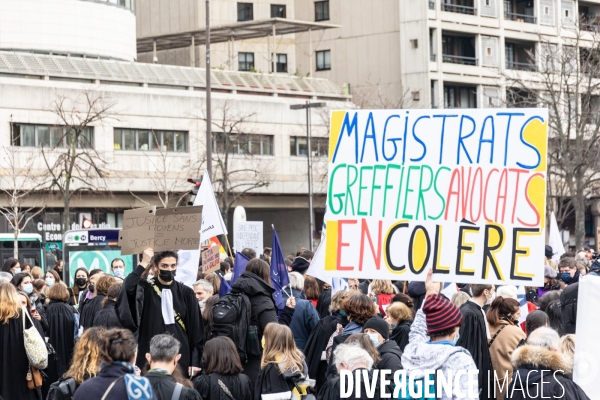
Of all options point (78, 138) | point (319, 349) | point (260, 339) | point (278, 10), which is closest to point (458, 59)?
point (278, 10)

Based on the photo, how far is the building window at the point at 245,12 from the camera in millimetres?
67537

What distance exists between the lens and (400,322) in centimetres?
1063

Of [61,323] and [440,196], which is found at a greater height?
[440,196]

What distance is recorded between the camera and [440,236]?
904cm

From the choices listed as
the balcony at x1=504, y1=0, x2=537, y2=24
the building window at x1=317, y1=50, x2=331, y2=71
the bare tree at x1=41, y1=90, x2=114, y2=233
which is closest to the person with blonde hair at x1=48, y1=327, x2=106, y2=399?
the bare tree at x1=41, y1=90, x2=114, y2=233

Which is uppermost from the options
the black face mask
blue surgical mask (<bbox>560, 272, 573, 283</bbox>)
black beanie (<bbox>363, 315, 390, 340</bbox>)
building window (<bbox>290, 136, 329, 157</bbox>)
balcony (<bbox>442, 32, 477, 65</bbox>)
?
balcony (<bbox>442, 32, 477, 65</bbox>)

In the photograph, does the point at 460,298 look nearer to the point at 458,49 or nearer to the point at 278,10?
the point at 458,49

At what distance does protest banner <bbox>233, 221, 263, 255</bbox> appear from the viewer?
2292cm

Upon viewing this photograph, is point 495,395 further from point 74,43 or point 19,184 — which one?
point 74,43

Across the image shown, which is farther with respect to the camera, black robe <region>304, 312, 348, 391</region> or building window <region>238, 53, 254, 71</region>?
building window <region>238, 53, 254, 71</region>

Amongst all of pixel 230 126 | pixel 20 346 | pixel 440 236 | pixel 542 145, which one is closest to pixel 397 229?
pixel 440 236

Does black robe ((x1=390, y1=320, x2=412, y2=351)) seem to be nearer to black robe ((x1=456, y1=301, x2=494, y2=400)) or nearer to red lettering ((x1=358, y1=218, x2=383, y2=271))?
black robe ((x1=456, y1=301, x2=494, y2=400))

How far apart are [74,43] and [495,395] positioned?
Result: 150 ft

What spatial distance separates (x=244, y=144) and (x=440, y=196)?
45345 millimetres
